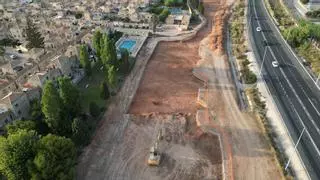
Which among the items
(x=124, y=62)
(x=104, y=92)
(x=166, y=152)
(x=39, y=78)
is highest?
(x=39, y=78)

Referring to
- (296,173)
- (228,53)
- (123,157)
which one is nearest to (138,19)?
(228,53)

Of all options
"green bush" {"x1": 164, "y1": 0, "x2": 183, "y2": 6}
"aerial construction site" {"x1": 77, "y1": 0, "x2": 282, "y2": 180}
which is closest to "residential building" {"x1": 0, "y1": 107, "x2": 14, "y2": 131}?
"aerial construction site" {"x1": 77, "y1": 0, "x2": 282, "y2": 180}

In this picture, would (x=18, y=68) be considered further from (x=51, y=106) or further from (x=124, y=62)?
(x=51, y=106)

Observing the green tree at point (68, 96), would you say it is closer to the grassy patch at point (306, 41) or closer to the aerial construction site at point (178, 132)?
the aerial construction site at point (178, 132)

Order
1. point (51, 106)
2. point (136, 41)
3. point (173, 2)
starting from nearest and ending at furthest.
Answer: point (51, 106) → point (136, 41) → point (173, 2)

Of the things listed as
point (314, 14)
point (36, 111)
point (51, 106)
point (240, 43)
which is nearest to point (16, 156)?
point (51, 106)

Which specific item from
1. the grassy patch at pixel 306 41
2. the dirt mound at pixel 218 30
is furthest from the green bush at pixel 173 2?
the grassy patch at pixel 306 41

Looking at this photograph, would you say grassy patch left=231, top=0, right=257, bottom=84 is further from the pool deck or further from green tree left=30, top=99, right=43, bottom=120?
green tree left=30, top=99, right=43, bottom=120
